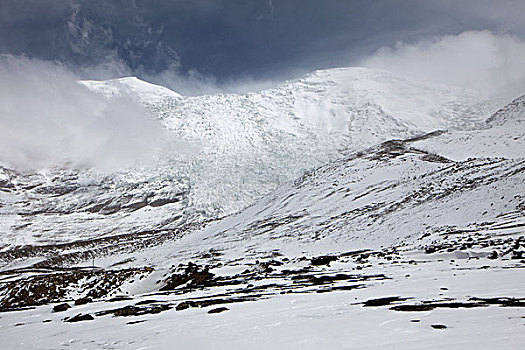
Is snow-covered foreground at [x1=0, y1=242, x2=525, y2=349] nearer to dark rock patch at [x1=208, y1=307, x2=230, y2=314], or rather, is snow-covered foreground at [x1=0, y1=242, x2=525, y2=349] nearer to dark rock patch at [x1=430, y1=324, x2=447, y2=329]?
dark rock patch at [x1=430, y1=324, x2=447, y2=329]

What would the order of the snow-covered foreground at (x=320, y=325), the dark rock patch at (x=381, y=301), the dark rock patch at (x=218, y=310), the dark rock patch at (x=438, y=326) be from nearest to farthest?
the snow-covered foreground at (x=320, y=325) < the dark rock patch at (x=438, y=326) < the dark rock patch at (x=381, y=301) < the dark rock patch at (x=218, y=310)

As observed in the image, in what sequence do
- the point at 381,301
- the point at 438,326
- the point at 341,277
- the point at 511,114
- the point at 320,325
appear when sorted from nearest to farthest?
the point at 438,326 → the point at 320,325 → the point at 381,301 → the point at 341,277 → the point at 511,114

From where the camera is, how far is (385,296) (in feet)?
44.8

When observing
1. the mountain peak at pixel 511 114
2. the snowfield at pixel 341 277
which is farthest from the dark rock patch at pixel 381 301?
the mountain peak at pixel 511 114

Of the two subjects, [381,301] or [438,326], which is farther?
[381,301]

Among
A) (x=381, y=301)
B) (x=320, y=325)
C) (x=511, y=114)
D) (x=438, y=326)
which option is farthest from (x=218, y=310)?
(x=511, y=114)

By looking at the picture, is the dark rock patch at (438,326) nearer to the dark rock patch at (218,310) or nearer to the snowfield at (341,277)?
the snowfield at (341,277)

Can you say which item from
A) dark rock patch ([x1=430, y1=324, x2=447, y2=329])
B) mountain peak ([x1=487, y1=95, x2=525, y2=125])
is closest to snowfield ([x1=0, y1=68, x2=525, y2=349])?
dark rock patch ([x1=430, y1=324, x2=447, y2=329])

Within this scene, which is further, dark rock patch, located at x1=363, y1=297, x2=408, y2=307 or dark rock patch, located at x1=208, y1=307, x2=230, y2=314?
→ dark rock patch, located at x1=208, y1=307, x2=230, y2=314

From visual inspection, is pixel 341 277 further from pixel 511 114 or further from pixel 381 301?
pixel 511 114

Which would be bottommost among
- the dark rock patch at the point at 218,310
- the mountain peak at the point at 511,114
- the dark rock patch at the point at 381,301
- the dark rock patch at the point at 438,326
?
the dark rock patch at the point at 218,310

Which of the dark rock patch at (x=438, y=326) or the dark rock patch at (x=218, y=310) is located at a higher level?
the dark rock patch at (x=438, y=326)

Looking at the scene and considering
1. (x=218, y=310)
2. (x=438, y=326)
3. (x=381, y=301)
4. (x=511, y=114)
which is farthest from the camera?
(x=511, y=114)

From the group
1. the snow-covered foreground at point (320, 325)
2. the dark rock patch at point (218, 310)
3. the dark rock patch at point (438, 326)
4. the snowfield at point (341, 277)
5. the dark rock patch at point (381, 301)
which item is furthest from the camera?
the dark rock patch at point (218, 310)
